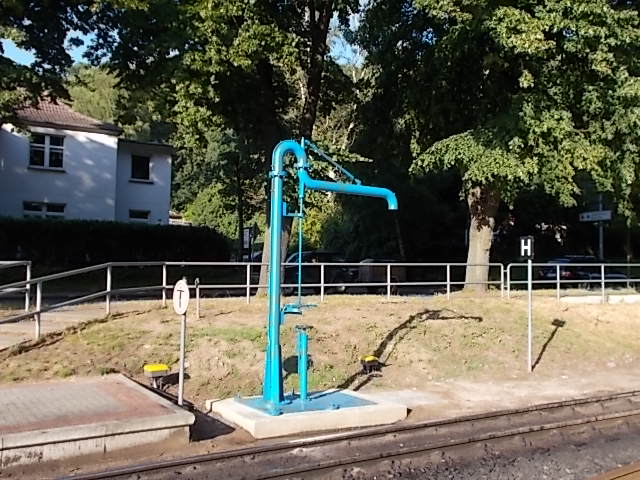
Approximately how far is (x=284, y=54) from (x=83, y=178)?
21601mm

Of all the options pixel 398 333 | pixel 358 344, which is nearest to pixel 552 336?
pixel 398 333

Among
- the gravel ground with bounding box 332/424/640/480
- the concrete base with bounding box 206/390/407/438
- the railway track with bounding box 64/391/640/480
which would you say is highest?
the concrete base with bounding box 206/390/407/438

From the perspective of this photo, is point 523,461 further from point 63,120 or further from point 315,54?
point 63,120

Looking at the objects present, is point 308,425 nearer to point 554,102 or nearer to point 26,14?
point 554,102

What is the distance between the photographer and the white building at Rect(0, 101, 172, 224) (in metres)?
34.1

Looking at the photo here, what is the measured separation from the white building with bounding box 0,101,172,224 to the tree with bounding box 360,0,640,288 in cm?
1843

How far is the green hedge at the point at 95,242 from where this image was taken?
29547 millimetres

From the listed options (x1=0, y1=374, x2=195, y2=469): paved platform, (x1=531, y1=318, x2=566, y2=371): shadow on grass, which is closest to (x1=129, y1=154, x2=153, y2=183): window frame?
(x1=531, y1=318, x2=566, y2=371): shadow on grass

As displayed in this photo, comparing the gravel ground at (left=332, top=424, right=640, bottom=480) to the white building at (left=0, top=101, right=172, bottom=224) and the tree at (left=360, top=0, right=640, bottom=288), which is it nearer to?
the tree at (left=360, top=0, right=640, bottom=288)

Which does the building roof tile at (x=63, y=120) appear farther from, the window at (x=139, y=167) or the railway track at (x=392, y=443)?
the railway track at (x=392, y=443)

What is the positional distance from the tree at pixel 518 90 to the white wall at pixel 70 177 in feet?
60.3

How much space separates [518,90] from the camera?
843 inches

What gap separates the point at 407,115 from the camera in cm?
2409

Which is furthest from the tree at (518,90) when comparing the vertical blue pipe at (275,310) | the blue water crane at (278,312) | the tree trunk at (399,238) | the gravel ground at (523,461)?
the tree trunk at (399,238)
